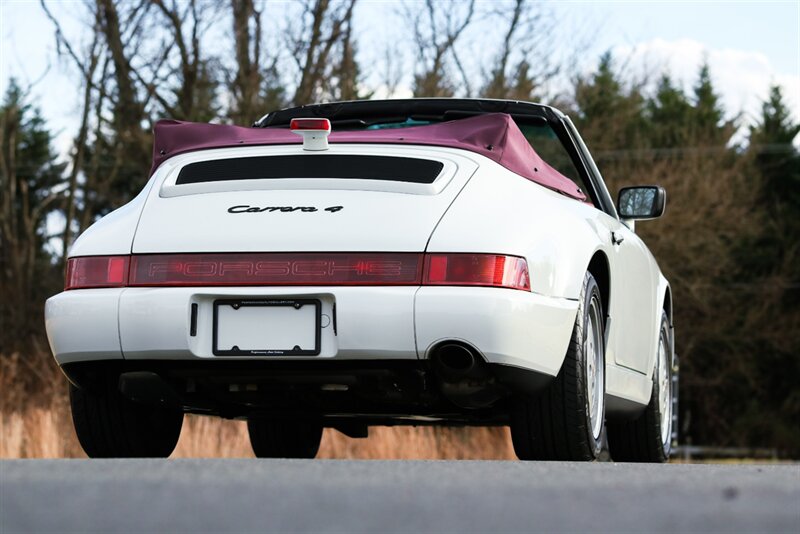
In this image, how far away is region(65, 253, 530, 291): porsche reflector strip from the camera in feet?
16.1

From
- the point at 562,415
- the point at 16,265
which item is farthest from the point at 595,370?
the point at 16,265

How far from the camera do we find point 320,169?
17.6ft

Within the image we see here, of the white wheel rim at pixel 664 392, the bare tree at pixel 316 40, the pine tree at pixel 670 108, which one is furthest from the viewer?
the pine tree at pixel 670 108

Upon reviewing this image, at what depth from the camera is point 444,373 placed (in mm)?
4953

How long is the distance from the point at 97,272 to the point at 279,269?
0.73m

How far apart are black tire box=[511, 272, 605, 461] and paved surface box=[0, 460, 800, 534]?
207 cm

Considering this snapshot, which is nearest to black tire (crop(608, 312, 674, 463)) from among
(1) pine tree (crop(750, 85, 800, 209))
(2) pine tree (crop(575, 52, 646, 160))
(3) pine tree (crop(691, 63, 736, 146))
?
(2) pine tree (crop(575, 52, 646, 160))

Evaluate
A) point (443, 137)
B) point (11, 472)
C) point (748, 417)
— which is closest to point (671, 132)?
point (748, 417)

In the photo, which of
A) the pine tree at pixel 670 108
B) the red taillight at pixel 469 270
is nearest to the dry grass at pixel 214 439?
the red taillight at pixel 469 270

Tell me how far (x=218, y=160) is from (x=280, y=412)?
102 cm

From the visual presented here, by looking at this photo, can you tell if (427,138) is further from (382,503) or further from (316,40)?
(316,40)

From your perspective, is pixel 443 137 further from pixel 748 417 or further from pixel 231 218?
pixel 748 417

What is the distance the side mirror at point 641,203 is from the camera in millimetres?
7156

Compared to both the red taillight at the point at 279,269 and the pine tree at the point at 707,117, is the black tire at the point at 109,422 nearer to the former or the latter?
the red taillight at the point at 279,269
